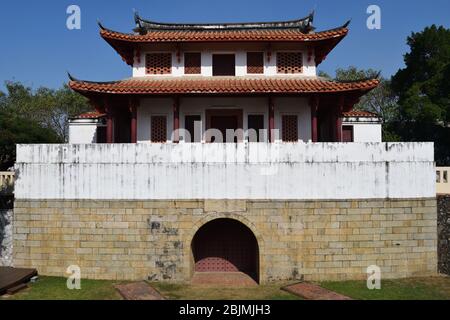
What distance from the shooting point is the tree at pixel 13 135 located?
19203mm

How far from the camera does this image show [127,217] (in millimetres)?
10445

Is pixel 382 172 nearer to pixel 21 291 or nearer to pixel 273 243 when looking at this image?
pixel 273 243

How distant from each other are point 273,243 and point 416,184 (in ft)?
16.4

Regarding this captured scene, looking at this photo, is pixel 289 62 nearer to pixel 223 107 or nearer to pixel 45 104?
pixel 223 107

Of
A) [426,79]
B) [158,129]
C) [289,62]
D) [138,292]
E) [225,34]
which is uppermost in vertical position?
[426,79]

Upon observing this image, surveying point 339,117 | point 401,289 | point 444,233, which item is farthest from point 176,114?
point 444,233

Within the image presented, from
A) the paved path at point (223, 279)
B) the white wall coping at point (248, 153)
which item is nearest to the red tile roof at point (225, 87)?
the white wall coping at point (248, 153)

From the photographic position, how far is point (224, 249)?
11383 mm

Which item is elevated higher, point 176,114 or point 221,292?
point 176,114

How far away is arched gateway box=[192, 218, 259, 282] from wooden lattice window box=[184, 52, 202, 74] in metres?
6.51

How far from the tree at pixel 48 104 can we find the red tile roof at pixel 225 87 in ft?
79.4

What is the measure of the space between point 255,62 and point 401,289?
975 centimetres

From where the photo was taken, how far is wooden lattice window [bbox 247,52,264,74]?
1382cm

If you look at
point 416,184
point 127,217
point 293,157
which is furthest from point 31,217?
point 416,184
